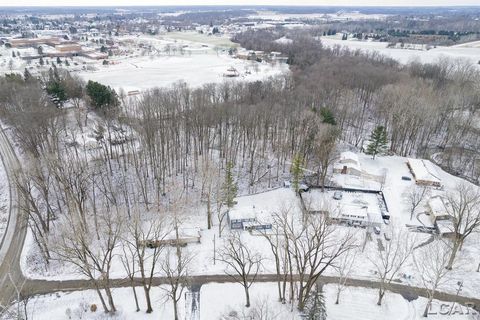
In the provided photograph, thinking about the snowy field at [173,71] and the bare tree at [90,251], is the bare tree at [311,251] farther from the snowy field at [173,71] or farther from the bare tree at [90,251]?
the snowy field at [173,71]

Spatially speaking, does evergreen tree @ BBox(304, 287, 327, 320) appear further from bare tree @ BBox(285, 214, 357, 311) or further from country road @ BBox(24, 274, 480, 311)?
country road @ BBox(24, 274, 480, 311)

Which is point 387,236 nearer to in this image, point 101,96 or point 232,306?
point 232,306

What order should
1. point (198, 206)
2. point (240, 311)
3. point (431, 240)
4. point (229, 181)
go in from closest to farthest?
point (240, 311), point (431, 240), point (229, 181), point (198, 206)

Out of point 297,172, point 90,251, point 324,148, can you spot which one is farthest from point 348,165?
point 90,251

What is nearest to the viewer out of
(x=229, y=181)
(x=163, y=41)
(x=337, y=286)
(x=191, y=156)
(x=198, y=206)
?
(x=337, y=286)

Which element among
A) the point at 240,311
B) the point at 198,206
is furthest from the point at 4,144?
the point at 240,311

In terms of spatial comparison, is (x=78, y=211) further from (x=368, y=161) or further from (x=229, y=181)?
(x=368, y=161)

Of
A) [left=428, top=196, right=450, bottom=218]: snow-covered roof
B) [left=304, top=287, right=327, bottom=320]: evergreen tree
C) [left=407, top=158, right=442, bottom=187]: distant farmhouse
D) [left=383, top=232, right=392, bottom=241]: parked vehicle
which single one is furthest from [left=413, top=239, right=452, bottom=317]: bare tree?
[left=407, top=158, right=442, bottom=187]: distant farmhouse
